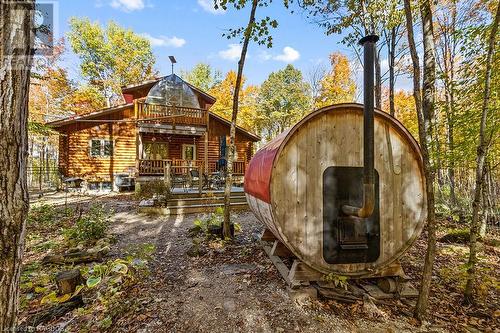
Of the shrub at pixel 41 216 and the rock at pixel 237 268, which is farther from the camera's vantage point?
the shrub at pixel 41 216

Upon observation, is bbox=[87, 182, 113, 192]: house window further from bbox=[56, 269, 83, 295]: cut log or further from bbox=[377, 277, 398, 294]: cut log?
bbox=[377, 277, 398, 294]: cut log

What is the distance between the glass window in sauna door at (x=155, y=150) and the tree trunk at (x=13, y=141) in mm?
16097

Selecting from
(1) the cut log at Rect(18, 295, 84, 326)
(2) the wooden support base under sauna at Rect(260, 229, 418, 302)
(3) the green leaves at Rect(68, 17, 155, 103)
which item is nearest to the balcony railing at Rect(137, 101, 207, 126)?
(1) the cut log at Rect(18, 295, 84, 326)

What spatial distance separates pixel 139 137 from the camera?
14688 mm

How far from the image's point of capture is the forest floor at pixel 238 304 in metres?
2.80

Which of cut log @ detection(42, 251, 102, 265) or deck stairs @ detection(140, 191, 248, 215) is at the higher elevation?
deck stairs @ detection(140, 191, 248, 215)

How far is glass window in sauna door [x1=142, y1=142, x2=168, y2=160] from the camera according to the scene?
55.8 ft

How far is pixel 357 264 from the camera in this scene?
11.2 feet

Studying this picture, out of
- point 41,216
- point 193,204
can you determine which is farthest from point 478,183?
point 41,216

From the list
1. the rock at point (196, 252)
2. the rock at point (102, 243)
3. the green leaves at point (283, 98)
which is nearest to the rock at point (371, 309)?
the rock at point (196, 252)

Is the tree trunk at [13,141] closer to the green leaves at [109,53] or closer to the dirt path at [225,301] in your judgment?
the dirt path at [225,301]

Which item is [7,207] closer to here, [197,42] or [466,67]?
[466,67]

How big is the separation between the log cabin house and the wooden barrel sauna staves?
433 inches

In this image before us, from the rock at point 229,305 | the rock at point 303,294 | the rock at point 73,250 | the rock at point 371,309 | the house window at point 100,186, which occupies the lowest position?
the rock at point 229,305
